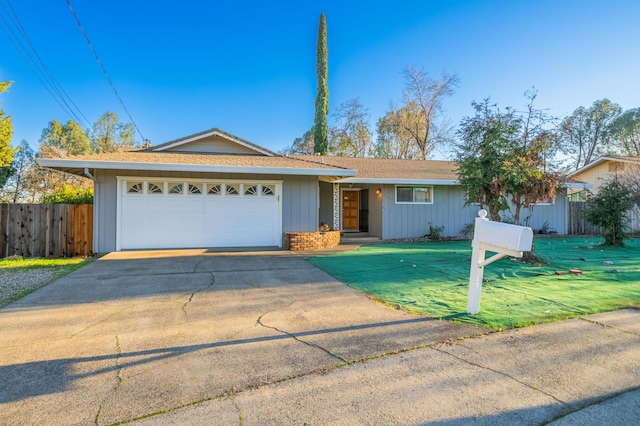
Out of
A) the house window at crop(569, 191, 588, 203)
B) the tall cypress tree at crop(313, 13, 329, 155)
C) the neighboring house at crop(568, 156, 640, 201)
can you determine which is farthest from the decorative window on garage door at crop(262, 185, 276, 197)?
the house window at crop(569, 191, 588, 203)

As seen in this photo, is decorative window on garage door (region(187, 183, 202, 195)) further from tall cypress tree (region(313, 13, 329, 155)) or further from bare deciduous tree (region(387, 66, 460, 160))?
bare deciduous tree (region(387, 66, 460, 160))

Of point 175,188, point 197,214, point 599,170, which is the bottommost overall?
point 197,214

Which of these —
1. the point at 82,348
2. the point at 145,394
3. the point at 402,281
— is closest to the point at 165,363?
the point at 145,394

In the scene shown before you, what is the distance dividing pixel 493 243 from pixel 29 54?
46.9 ft

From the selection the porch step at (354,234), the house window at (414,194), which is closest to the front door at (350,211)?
the porch step at (354,234)

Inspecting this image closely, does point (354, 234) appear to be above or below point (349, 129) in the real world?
below

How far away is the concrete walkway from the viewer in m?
2.14

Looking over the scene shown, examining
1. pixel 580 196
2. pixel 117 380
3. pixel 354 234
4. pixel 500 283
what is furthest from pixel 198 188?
pixel 580 196

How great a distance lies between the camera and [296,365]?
2.80 m

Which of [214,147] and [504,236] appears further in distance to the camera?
[214,147]

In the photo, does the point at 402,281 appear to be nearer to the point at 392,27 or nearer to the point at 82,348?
the point at 82,348

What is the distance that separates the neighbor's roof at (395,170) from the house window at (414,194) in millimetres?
479

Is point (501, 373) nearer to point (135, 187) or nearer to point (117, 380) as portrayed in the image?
point (117, 380)

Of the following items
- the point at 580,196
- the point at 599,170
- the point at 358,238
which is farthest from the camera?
the point at 599,170
